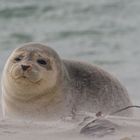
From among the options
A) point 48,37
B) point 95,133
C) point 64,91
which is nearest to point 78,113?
point 64,91

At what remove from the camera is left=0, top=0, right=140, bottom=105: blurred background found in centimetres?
1095

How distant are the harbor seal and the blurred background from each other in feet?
7.99

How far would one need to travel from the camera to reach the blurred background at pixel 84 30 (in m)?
11.0

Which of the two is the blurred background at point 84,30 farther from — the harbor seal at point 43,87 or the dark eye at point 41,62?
the dark eye at point 41,62

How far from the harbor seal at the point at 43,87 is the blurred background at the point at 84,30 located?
7.99ft

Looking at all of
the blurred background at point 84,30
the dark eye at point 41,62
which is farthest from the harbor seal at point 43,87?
the blurred background at point 84,30

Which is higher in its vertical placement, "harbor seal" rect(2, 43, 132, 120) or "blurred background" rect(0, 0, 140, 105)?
"blurred background" rect(0, 0, 140, 105)

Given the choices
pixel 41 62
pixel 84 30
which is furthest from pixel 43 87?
pixel 84 30

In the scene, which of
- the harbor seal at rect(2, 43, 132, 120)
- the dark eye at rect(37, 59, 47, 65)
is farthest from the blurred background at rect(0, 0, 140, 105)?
the dark eye at rect(37, 59, 47, 65)

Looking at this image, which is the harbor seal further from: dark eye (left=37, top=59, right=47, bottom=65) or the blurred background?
the blurred background

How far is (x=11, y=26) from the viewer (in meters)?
14.3

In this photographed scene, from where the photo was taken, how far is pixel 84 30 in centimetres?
1385

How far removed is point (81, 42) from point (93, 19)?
226cm

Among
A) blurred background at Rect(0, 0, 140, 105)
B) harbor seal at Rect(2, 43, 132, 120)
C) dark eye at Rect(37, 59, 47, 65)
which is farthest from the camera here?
blurred background at Rect(0, 0, 140, 105)
